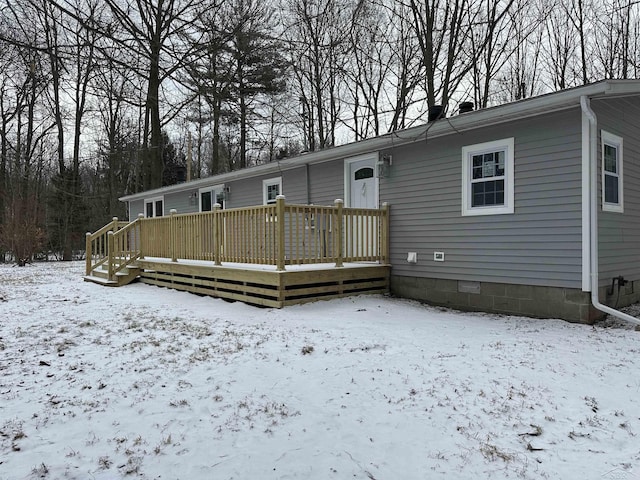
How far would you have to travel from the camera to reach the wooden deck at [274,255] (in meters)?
6.62

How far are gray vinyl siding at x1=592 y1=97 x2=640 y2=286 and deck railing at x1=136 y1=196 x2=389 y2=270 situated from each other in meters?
3.30

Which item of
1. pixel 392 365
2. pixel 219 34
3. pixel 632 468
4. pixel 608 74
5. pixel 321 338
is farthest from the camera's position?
pixel 608 74

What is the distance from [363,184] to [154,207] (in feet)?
32.5

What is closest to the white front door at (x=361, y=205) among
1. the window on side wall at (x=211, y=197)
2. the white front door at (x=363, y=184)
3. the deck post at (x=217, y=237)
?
the white front door at (x=363, y=184)

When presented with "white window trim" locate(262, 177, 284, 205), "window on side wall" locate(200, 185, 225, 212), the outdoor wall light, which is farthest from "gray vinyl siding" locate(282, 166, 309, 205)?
"window on side wall" locate(200, 185, 225, 212)

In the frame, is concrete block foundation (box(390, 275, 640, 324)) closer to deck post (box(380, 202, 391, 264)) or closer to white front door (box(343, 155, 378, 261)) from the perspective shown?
deck post (box(380, 202, 391, 264))

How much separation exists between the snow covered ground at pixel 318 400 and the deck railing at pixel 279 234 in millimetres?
1529

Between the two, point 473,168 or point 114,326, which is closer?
point 114,326

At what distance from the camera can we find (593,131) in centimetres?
535

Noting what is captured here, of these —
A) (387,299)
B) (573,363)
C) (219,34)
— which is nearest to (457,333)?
(573,363)

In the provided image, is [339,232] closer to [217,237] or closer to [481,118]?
[217,237]

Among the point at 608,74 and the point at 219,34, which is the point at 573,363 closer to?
the point at 219,34

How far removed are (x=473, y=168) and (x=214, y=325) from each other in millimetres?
4449

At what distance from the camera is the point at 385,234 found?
7816 mm
